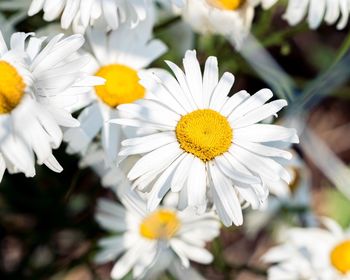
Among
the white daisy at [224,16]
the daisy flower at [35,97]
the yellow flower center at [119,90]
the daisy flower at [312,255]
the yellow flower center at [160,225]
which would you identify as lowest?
the daisy flower at [312,255]

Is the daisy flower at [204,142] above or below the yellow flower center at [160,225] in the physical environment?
above

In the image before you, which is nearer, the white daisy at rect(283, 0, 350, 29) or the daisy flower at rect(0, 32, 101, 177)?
the daisy flower at rect(0, 32, 101, 177)

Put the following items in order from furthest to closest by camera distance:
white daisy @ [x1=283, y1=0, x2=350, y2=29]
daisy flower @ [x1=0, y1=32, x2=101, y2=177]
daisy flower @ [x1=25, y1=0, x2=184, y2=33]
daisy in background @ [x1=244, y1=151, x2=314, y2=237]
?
daisy in background @ [x1=244, y1=151, x2=314, y2=237]
white daisy @ [x1=283, y1=0, x2=350, y2=29]
daisy flower @ [x1=25, y1=0, x2=184, y2=33]
daisy flower @ [x1=0, y1=32, x2=101, y2=177]

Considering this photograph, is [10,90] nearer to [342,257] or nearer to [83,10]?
[83,10]

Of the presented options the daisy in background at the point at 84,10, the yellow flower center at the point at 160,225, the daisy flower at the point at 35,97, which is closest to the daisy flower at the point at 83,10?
the daisy in background at the point at 84,10

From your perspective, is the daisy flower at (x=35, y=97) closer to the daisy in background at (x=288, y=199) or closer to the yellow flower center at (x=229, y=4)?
the yellow flower center at (x=229, y=4)

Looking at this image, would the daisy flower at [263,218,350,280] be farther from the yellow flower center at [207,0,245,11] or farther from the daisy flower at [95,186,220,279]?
the yellow flower center at [207,0,245,11]

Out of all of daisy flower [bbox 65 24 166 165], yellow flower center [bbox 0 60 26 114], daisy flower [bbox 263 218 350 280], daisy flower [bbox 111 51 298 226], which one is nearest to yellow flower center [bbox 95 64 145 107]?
daisy flower [bbox 65 24 166 165]
